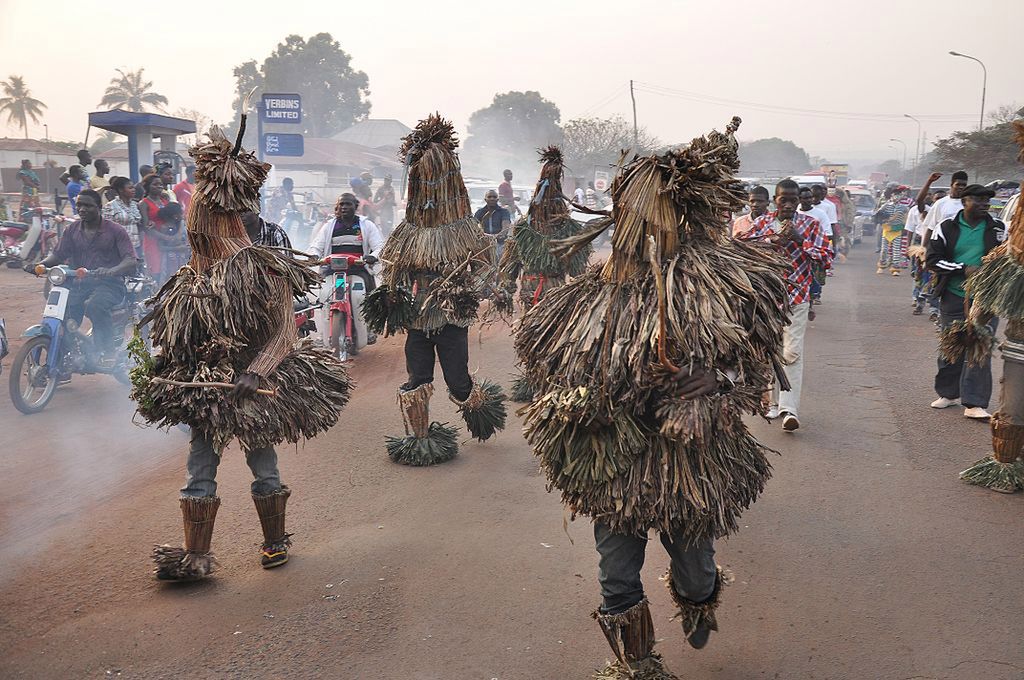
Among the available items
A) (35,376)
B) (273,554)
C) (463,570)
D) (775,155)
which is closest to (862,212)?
(35,376)

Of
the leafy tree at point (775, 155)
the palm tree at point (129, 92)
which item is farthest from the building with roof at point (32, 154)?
the leafy tree at point (775, 155)

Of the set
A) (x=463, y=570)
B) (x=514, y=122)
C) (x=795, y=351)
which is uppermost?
(x=514, y=122)

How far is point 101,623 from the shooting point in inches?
178

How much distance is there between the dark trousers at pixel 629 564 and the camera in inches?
148

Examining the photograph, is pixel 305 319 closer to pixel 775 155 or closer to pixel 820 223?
pixel 820 223

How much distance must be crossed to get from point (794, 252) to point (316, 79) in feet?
261

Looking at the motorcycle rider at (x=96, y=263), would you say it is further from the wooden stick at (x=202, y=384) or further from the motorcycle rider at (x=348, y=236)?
the wooden stick at (x=202, y=384)

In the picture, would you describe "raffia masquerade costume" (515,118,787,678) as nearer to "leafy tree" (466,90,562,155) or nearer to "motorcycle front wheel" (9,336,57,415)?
"motorcycle front wheel" (9,336,57,415)

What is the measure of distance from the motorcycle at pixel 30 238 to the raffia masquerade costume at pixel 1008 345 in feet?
46.3

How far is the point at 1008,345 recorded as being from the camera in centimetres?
652

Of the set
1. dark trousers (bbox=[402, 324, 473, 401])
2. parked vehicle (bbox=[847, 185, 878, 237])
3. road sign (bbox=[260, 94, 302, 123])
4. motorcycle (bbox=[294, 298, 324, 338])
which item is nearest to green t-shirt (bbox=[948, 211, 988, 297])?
dark trousers (bbox=[402, 324, 473, 401])

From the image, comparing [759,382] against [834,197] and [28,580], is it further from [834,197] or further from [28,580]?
[834,197]

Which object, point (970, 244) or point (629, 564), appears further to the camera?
point (970, 244)

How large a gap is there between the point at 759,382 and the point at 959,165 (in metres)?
32.3
